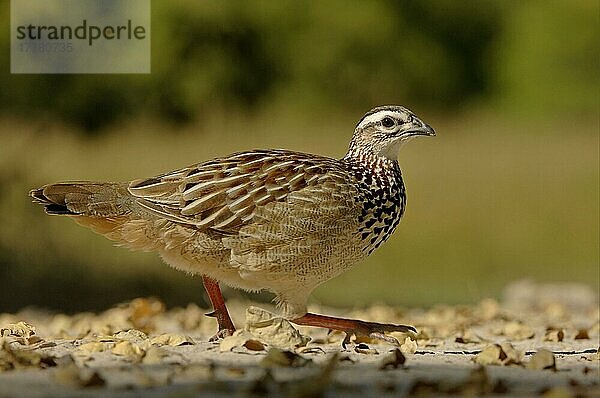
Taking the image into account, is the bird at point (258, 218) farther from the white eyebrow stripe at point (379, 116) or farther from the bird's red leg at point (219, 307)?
the white eyebrow stripe at point (379, 116)

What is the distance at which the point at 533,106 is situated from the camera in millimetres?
17062

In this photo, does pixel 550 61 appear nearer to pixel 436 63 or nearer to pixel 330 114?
pixel 436 63

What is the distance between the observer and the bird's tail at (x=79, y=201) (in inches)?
225

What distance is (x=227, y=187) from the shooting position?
570 cm

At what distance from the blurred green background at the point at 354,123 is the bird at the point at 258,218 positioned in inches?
205

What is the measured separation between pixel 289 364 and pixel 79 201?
1760mm

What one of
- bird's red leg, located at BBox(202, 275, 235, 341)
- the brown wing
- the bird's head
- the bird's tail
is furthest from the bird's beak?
the bird's tail

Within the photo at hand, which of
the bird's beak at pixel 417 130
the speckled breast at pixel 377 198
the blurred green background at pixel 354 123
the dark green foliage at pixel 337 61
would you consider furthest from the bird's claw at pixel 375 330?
the dark green foliage at pixel 337 61

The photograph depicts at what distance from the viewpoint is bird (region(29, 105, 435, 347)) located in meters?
5.58

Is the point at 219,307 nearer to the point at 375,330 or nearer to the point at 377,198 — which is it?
the point at 375,330

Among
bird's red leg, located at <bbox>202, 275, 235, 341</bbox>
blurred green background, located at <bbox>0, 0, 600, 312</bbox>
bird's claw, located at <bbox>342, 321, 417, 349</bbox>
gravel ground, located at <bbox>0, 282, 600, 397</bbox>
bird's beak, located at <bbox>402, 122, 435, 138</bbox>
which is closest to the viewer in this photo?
gravel ground, located at <bbox>0, 282, 600, 397</bbox>

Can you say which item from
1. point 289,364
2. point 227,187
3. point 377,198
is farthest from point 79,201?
point 289,364

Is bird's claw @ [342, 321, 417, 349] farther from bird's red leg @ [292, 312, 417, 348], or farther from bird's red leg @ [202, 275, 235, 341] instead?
bird's red leg @ [202, 275, 235, 341]

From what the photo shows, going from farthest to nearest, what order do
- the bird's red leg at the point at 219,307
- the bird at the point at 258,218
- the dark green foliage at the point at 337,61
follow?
the dark green foliage at the point at 337,61
the bird's red leg at the point at 219,307
the bird at the point at 258,218
